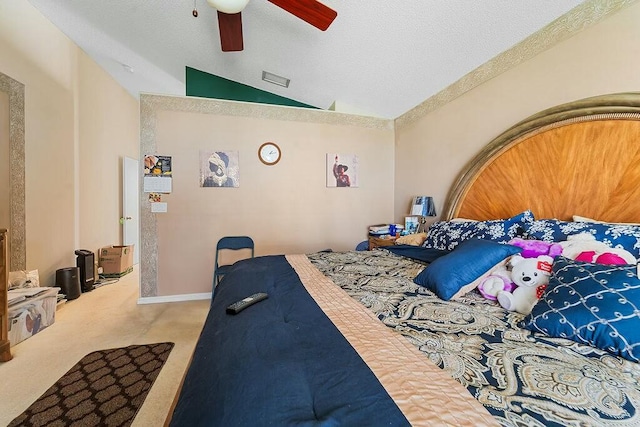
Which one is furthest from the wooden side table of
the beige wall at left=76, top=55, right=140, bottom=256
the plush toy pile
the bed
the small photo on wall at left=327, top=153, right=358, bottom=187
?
the beige wall at left=76, top=55, right=140, bottom=256

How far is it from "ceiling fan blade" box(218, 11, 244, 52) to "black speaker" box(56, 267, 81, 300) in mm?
2957

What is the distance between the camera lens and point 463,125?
254cm

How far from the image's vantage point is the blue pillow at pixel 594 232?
1234 mm

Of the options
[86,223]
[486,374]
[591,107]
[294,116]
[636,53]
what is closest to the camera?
[486,374]

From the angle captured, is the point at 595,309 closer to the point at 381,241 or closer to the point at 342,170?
the point at 381,241

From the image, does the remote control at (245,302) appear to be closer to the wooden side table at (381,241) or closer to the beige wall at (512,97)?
the wooden side table at (381,241)

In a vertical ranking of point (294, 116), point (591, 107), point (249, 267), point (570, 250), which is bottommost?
point (249, 267)

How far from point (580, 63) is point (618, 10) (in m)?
0.27

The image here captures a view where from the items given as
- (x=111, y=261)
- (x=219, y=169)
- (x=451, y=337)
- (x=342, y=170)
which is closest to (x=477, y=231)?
(x=451, y=337)

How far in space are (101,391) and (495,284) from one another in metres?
2.18

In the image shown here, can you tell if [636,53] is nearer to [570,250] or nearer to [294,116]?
[570,250]

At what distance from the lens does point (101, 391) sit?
153 centimetres

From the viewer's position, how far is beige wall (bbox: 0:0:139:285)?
2.69 meters

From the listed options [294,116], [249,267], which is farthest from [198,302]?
[294,116]
